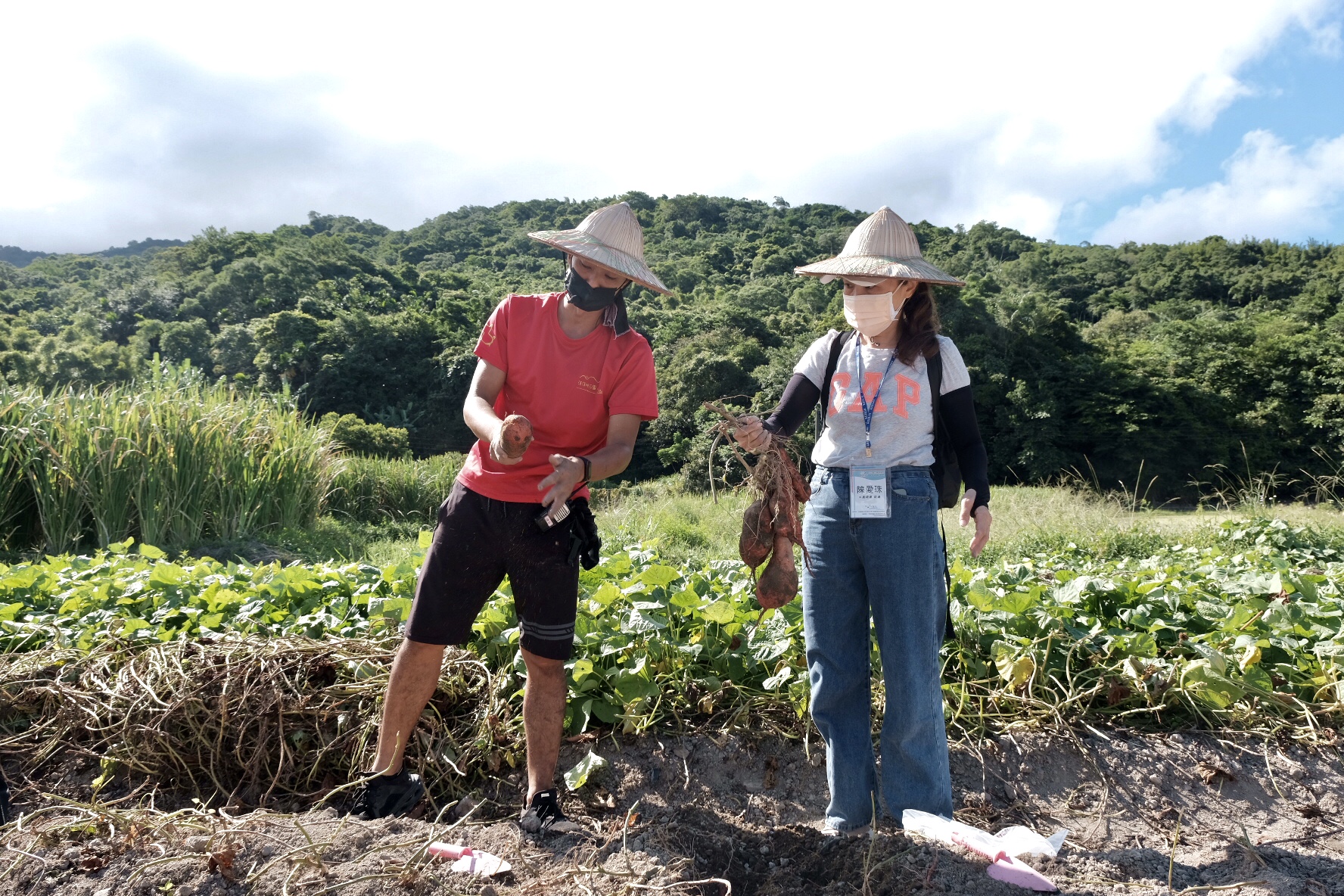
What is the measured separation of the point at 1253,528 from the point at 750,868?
7093mm

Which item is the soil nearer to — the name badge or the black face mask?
the name badge

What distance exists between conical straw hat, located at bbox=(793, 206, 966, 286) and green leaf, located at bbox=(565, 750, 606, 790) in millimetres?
1648

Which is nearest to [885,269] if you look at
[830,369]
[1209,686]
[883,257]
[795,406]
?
[883,257]

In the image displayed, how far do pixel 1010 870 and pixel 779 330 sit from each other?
3239cm

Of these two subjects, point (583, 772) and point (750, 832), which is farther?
point (583, 772)

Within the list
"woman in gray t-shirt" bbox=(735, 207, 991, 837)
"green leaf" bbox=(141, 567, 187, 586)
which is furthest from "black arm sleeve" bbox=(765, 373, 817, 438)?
"green leaf" bbox=(141, 567, 187, 586)

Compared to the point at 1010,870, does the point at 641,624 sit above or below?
above

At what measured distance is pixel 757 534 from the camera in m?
2.53

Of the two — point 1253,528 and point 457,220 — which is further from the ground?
point 457,220

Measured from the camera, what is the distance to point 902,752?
7.61 ft

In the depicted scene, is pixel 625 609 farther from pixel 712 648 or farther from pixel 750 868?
pixel 750 868

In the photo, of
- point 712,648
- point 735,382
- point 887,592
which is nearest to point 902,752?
point 887,592

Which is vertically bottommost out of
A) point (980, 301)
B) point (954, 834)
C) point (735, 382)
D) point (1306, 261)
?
point (954, 834)

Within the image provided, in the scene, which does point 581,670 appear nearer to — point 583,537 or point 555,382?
point 583,537
